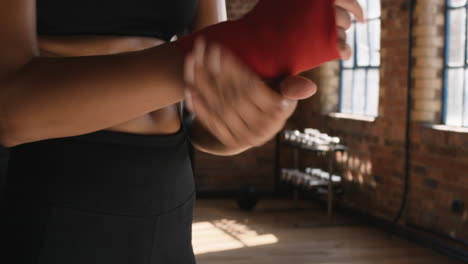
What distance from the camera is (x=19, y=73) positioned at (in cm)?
55

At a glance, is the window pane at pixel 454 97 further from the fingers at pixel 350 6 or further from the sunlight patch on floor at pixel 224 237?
the fingers at pixel 350 6

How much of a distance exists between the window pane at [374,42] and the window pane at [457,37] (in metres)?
1.09

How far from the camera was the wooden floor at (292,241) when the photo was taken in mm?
4941

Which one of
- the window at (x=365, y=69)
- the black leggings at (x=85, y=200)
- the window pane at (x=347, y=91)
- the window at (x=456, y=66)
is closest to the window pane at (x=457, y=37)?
the window at (x=456, y=66)

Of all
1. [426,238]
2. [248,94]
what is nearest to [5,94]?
[248,94]

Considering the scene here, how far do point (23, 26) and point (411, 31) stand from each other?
5337 millimetres

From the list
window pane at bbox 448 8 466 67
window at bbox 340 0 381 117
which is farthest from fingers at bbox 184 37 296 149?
window at bbox 340 0 381 117

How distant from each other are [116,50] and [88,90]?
16.3 inches

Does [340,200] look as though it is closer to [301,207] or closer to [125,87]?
[301,207]

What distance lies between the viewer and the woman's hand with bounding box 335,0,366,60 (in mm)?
504

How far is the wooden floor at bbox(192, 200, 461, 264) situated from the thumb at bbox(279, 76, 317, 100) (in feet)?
14.6

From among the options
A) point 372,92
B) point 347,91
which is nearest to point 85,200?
point 372,92

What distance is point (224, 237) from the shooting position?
5.68 meters

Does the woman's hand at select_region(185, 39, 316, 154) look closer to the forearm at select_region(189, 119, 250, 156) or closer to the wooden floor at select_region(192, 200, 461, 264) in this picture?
the forearm at select_region(189, 119, 250, 156)
